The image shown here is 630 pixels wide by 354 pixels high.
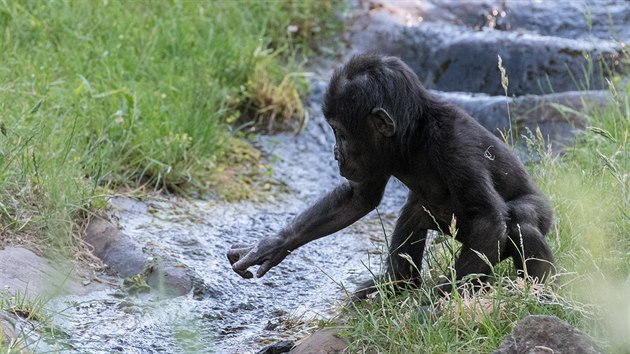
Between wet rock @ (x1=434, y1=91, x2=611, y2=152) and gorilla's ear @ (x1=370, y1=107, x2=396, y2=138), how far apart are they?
2.86 m

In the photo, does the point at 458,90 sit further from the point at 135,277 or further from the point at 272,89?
the point at 135,277

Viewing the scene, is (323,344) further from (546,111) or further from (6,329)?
(546,111)

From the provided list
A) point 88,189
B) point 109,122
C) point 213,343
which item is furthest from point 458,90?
point 213,343

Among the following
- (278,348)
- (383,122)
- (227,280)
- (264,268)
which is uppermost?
(383,122)

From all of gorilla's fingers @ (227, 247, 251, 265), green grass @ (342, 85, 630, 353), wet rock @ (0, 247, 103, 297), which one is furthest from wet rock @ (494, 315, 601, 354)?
wet rock @ (0, 247, 103, 297)

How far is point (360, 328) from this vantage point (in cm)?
480

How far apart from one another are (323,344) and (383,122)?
1.23m

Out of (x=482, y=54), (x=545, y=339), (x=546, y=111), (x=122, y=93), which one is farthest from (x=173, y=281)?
(x=482, y=54)

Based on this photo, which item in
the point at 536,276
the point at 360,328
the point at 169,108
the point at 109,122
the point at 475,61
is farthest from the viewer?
the point at 475,61

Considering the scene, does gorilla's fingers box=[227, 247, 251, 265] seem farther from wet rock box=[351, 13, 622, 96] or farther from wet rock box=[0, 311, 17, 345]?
wet rock box=[351, 13, 622, 96]

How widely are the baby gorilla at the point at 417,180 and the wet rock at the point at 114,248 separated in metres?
0.86

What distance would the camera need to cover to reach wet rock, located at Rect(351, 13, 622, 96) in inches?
A: 385

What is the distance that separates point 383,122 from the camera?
5.34 m

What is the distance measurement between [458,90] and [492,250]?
5.43 m
